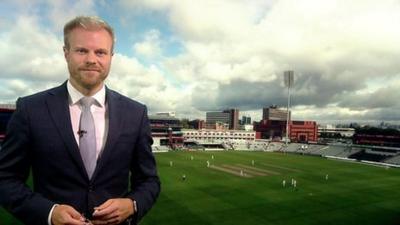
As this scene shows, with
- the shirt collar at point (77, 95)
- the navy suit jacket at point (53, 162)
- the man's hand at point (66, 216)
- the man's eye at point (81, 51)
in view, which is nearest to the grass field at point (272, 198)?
the navy suit jacket at point (53, 162)

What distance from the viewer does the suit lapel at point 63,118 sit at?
2.82m

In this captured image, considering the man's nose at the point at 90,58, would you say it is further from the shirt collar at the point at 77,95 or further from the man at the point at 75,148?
the shirt collar at the point at 77,95

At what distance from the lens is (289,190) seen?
40.1 metres

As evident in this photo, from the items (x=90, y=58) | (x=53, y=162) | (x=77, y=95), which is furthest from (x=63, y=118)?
(x=90, y=58)

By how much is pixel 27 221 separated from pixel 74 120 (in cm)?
79

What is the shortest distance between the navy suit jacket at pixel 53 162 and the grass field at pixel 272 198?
924 inches

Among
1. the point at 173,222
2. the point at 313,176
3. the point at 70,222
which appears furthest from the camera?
the point at 313,176

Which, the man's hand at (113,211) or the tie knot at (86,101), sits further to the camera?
the tie knot at (86,101)

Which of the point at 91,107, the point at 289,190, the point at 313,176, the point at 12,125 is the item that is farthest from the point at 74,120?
the point at 313,176

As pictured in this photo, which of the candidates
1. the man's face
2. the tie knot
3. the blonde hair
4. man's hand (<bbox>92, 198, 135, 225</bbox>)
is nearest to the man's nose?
the man's face

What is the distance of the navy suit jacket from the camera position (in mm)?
2768

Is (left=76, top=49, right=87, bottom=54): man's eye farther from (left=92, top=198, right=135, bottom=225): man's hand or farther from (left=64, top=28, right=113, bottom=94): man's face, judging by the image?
(left=92, top=198, right=135, bottom=225): man's hand

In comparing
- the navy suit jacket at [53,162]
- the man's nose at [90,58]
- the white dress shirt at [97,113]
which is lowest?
the navy suit jacket at [53,162]

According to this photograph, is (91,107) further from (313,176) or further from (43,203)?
(313,176)
